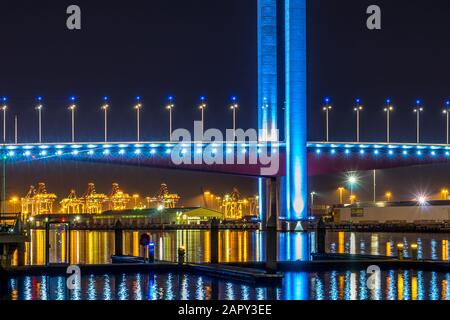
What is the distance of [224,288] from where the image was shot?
23734 millimetres

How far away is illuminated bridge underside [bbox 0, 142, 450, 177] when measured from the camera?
242 ft

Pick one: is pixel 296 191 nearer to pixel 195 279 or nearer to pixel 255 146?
pixel 255 146

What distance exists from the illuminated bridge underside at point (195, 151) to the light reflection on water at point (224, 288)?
4573 cm

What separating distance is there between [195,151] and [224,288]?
5118 cm

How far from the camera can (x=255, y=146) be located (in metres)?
72.9

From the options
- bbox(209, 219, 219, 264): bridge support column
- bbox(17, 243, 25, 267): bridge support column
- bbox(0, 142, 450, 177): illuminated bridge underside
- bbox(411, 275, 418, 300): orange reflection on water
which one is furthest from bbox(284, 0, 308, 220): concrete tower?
bbox(411, 275, 418, 300): orange reflection on water

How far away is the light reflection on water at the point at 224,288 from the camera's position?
22188 mm

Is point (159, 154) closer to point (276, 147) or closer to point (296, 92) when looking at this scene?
point (276, 147)

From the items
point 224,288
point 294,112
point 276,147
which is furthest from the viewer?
point 276,147

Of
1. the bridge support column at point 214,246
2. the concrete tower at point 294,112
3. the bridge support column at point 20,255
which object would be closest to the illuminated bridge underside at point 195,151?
the concrete tower at point 294,112

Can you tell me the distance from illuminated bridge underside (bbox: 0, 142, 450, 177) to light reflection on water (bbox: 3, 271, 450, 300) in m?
45.7

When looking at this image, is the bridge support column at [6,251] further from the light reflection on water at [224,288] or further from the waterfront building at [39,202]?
the waterfront building at [39,202]

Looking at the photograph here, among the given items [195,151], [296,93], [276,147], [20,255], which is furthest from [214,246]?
[195,151]
